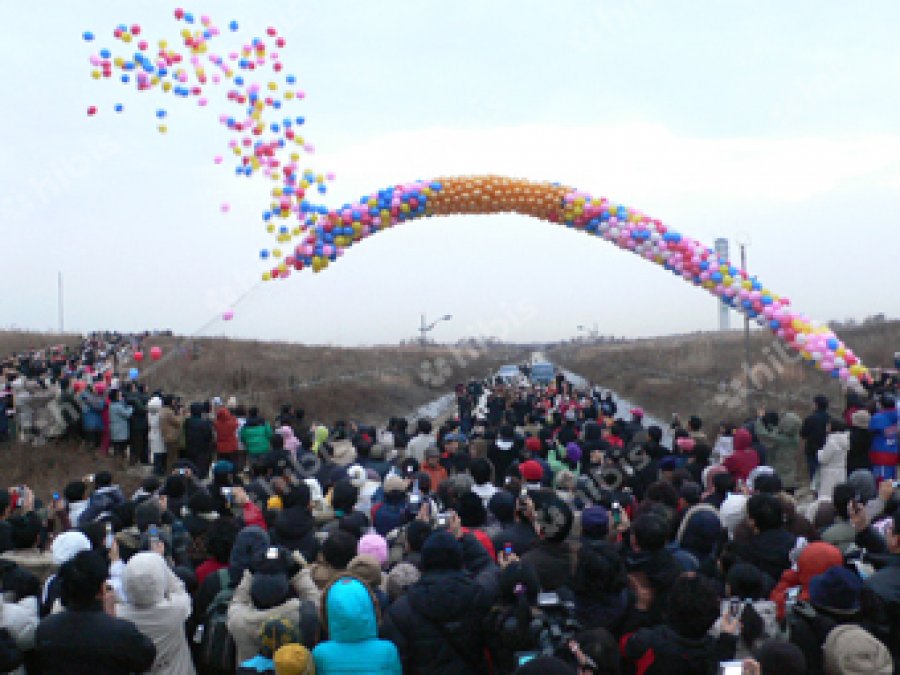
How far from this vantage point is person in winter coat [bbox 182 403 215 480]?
36.4ft

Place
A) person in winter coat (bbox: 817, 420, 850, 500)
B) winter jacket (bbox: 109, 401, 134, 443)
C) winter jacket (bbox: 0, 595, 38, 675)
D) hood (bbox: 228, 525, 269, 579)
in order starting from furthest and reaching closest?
winter jacket (bbox: 109, 401, 134, 443) < person in winter coat (bbox: 817, 420, 850, 500) < hood (bbox: 228, 525, 269, 579) < winter jacket (bbox: 0, 595, 38, 675)

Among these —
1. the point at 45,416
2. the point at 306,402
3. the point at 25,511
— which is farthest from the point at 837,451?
the point at 306,402

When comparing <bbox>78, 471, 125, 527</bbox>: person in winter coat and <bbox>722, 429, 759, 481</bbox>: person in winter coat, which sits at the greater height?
<bbox>78, 471, 125, 527</bbox>: person in winter coat

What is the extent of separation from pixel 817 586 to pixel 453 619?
1.51 meters

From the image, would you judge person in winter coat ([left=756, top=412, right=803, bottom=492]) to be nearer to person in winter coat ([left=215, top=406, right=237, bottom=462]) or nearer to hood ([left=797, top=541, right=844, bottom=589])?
hood ([left=797, top=541, right=844, bottom=589])

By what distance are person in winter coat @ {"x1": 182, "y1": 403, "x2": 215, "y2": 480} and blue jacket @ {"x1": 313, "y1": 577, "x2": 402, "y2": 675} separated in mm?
8154

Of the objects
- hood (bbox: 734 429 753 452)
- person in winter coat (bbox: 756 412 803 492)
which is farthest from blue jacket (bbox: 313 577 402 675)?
person in winter coat (bbox: 756 412 803 492)

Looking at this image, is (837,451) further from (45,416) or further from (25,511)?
(45,416)

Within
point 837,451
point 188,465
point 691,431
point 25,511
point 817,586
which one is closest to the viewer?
point 817,586

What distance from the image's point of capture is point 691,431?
349 inches

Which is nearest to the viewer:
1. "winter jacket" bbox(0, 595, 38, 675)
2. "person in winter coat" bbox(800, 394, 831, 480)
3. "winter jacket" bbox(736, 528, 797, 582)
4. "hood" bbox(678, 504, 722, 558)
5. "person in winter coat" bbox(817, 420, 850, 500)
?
"winter jacket" bbox(0, 595, 38, 675)

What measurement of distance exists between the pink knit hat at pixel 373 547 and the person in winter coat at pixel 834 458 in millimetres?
5529

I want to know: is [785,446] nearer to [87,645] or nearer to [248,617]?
[248,617]

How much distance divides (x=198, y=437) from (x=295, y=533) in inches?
264
